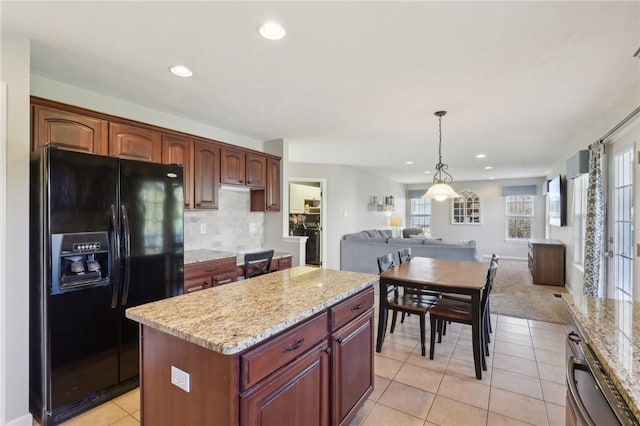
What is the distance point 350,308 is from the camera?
180 centimetres

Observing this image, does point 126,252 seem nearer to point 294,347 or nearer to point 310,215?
point 294,347

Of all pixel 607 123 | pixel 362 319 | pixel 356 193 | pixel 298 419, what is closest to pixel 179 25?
Answer: pixel 362 319

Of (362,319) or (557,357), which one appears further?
(557,357)

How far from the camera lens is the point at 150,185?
96.1 inches

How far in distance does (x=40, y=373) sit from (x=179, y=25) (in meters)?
2.32

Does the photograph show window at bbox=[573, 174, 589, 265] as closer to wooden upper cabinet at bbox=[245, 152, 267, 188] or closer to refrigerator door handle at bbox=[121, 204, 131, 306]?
wooden upper cabinet at bbox=[245, 152, 267, 188]

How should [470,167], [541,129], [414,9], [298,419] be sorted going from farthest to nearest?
[470,167], [541,129], [414,9], [298,419]

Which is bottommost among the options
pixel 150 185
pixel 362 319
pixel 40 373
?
pixel 40 373

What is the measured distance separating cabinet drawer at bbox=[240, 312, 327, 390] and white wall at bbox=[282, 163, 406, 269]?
5.17 metres

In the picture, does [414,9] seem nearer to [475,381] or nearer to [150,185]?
[150,185]

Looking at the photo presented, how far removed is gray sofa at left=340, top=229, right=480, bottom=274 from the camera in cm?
529

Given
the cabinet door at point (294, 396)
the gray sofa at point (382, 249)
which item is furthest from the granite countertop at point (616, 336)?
the gray sofa at point (382, 249)

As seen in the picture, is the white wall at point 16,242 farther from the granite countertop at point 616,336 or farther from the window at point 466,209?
the window at point 466,209

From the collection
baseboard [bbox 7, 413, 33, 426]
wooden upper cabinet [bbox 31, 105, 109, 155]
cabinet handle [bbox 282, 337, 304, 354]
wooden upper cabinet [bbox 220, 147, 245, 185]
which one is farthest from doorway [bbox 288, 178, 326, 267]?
cabinet handle [bbox 282, 337, 304, 354]
